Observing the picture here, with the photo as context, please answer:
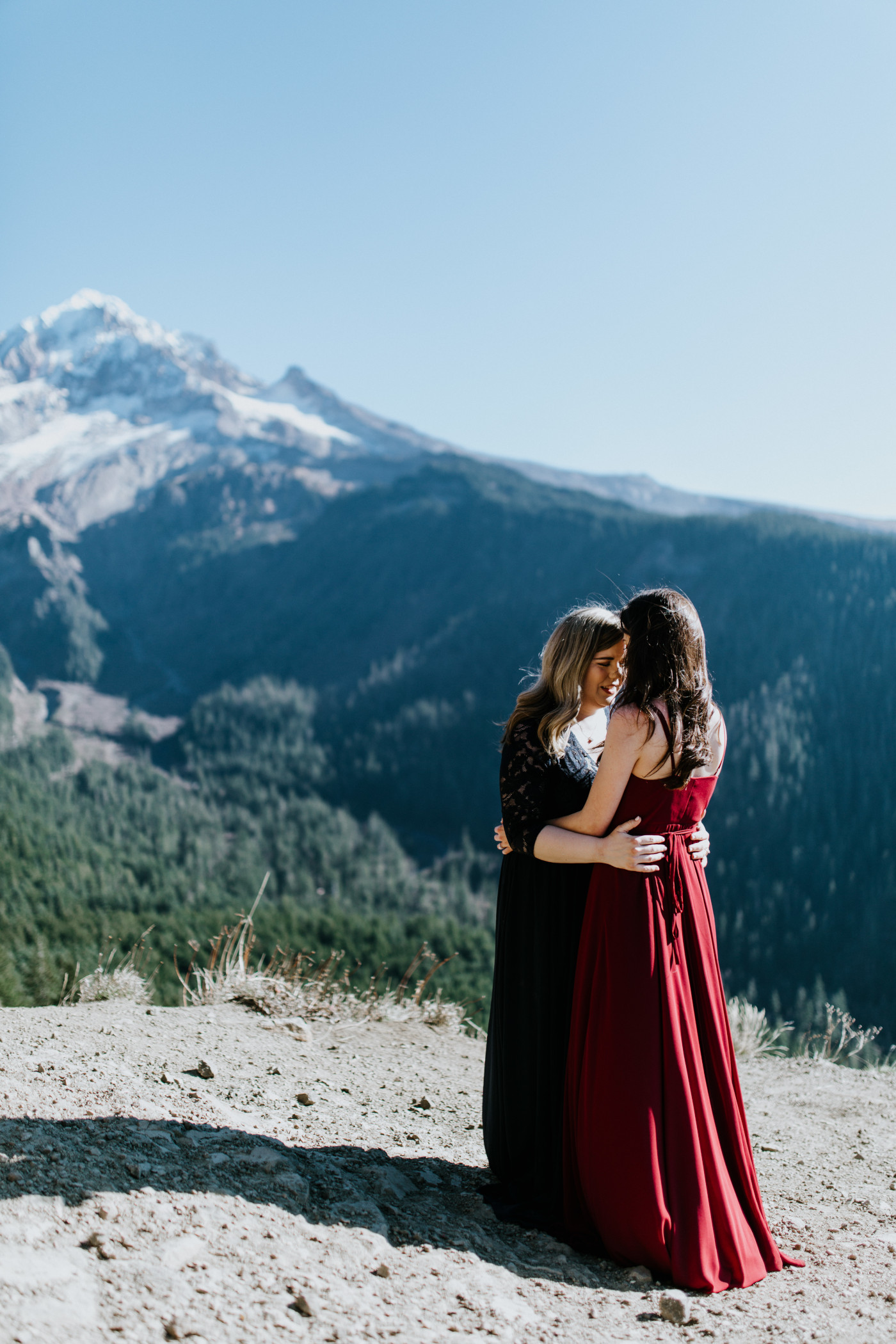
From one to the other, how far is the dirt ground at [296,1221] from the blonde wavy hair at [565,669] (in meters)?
1.42

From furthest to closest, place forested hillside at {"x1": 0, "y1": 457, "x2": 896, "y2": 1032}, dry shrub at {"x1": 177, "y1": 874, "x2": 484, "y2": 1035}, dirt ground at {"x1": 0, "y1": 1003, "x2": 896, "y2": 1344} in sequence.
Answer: forested hillside at {"x1": 0, "y1": 457, "x2": 896, "y2": 1032} → dry shrub at {"x1": 177, "y1": 874, "x2": 484, "y2": 1035} → dirt ground at {"x1": 0, "y1": 1003, "x2": 896, "y2": 1344}

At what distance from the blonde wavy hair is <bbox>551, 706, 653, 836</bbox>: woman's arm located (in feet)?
0.65

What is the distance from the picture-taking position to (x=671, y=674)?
8.09ft

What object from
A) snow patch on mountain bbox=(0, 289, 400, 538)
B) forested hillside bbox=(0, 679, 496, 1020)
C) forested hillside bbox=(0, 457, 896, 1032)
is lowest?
forested hillside bbox=(0, 679, 496, 1020)

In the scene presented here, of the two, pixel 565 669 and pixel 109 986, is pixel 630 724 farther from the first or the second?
pixel 109 986

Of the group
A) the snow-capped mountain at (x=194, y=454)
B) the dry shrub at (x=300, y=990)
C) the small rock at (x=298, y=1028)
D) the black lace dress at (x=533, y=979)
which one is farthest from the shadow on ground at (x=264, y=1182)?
the snow-capped mountain at (x=194, y=454)

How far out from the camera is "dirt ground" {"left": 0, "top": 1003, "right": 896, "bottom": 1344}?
203 centimetres

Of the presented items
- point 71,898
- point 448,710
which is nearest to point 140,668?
point 448,710

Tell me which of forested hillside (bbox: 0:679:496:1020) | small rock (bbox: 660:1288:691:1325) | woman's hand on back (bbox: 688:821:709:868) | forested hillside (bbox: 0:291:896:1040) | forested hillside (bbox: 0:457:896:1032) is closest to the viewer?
small rock (bbox: 660:1288:691:1325)

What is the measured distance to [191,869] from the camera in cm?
6981

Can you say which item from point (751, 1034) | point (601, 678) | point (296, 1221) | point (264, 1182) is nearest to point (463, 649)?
point (751, 1034)

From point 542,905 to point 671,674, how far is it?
864 mm

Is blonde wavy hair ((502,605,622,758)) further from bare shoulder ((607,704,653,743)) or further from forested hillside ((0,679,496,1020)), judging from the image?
forested hillside ((0,679,496,1020))

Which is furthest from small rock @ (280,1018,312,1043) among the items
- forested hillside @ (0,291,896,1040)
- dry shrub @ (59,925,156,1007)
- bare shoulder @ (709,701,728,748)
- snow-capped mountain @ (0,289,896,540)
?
snow-capped mountain @ (0,289,896,540)
